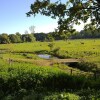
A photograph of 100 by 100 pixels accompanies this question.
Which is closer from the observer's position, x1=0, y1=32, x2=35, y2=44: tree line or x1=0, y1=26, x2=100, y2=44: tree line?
x1=0, y1=26, x2=100, y2=44: tree line

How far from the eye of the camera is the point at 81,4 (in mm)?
23609

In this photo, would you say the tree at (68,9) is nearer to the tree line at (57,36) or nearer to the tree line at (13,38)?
the tree line at (57,36)

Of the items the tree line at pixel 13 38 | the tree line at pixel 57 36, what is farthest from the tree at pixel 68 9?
the tree line at pixel 13 38

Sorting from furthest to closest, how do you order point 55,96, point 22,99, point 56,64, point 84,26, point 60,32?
point 56,64
point 84,26
point 60,32
point 22,99
point 55,96

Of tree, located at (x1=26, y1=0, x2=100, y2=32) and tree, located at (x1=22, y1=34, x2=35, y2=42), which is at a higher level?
tree, located at (x1=26, y1=0, x2=100, y2=32)

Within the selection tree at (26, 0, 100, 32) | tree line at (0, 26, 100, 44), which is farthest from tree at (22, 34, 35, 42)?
tree at (26, 0, 100, 32)

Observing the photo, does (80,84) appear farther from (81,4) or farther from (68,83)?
(81,4)

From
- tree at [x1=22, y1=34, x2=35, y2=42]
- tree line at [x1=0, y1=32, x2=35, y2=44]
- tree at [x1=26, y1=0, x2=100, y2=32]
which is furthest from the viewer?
tree at [x1=22, y1=34, x2=35, y2=42]

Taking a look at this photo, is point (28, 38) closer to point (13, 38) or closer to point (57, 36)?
point (13, 38)

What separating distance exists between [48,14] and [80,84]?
7060 mm

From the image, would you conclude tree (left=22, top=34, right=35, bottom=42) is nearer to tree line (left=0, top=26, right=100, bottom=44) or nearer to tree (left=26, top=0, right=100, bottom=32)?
tree line (left=0, top=26, right=100, bottom=44)

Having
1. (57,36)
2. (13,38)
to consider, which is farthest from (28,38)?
(57,36)

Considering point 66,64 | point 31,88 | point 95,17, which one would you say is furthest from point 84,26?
point 66,64

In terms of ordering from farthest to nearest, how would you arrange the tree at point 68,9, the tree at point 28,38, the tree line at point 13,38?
the tree at point 28,38 < the tree line at point 13,38 < the tree at point 68,9
